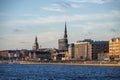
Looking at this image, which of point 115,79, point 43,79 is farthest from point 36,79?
point 115,79

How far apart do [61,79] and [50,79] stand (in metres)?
2.35

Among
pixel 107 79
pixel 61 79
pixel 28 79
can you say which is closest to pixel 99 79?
pixel 107 79

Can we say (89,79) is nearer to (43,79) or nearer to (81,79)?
(81,79)

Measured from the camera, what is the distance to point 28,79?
93500 mm

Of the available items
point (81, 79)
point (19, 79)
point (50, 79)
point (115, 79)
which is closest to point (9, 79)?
point (19, 79)

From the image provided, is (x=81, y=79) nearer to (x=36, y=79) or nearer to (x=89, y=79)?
(x=89, y=79)

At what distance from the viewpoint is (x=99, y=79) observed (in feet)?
311

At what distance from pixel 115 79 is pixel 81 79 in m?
7.21

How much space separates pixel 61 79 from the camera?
9456 cm

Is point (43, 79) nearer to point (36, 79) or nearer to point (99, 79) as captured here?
point (36, 79)

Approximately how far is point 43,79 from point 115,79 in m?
15.1

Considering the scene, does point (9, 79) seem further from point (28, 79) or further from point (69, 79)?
point (69, 79)

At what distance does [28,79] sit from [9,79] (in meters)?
3.94

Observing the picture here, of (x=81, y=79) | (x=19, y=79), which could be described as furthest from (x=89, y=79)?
(x=19, y=79)
